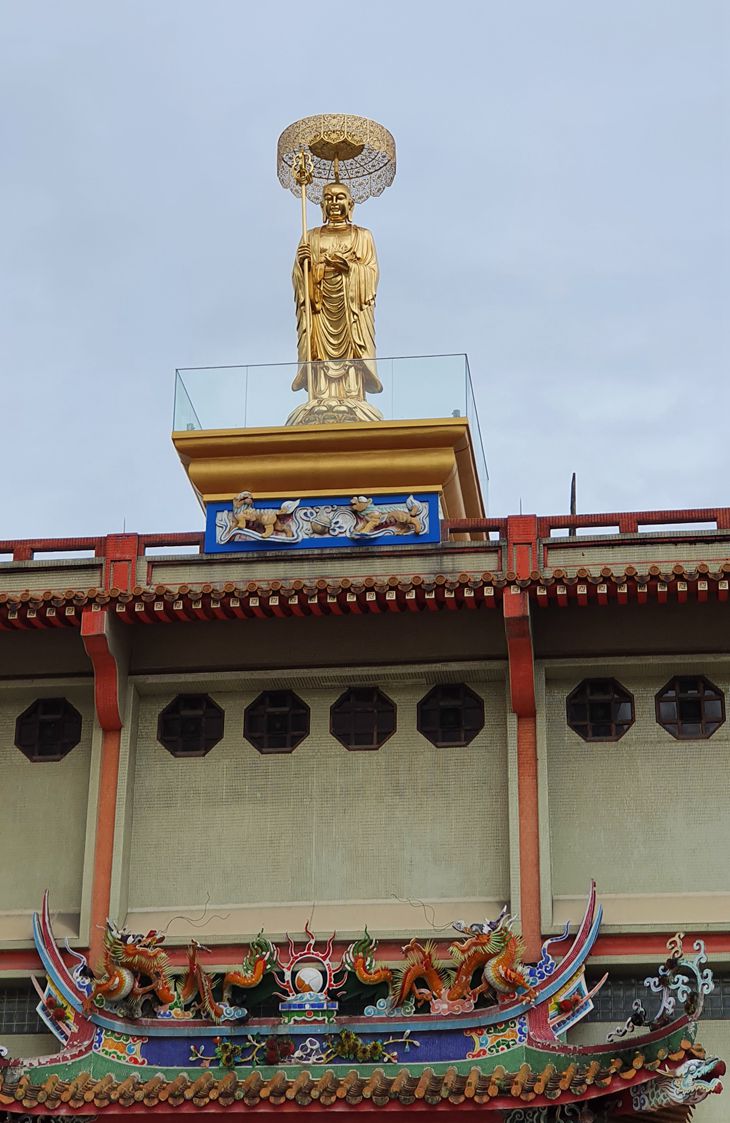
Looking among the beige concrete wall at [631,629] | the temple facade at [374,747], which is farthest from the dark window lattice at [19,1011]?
the beige concrete wall at [631,629]

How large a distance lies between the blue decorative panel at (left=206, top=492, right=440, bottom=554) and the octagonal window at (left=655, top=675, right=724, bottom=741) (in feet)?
10.7

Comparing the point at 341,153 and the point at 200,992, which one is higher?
the point at 341,153

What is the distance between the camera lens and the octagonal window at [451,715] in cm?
2080

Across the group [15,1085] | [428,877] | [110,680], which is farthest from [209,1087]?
[110,680]

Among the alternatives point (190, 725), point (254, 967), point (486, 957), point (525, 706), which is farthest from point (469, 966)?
point (190, 725)

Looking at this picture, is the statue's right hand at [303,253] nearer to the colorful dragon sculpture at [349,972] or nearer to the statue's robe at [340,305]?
the statue's robe at [340,305]

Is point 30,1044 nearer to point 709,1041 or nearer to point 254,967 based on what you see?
point 254,967

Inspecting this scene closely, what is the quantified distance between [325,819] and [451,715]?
1829 mm

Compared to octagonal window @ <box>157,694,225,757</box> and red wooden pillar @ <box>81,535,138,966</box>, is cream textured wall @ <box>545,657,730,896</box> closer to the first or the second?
octagonal window @ <box>157,694,225,757</box>

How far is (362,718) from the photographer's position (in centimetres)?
2108

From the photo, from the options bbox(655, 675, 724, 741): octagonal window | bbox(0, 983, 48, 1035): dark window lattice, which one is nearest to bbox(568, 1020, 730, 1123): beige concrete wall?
bbox(655, 675, 724, 741): octagonal window

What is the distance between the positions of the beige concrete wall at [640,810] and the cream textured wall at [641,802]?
0.01 meters

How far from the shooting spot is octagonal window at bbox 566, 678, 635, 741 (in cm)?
2064

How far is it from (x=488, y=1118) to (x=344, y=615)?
19.2 feet
